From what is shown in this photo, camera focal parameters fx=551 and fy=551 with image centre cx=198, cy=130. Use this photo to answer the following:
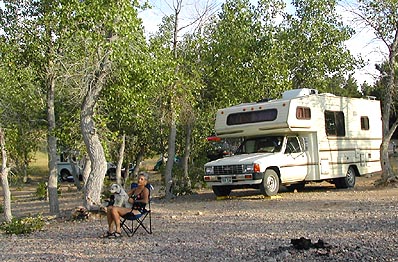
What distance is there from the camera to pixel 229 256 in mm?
7223

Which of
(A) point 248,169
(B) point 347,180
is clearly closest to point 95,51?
(A) point 248,169

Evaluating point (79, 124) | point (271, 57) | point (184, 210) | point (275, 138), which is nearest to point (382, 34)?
point (271, 57)

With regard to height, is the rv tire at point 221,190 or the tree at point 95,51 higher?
the tree at point 95,51

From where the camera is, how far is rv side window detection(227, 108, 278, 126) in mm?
14688

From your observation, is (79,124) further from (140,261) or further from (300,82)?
(300,82)

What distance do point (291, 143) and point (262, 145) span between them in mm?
799

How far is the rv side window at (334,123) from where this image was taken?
16031mm

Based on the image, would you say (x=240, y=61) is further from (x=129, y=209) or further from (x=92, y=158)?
(x=129, y=209)

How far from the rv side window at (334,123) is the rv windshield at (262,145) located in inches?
69.1

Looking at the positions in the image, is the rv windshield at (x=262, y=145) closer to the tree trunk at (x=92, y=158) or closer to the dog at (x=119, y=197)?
the tree trunk at (x=92, y=158)

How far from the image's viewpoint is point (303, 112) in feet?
49.1

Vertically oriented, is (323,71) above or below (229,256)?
above

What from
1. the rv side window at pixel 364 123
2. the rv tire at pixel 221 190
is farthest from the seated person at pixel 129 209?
the rv side window at pixel 364 123

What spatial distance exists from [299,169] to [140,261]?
28.5ft
